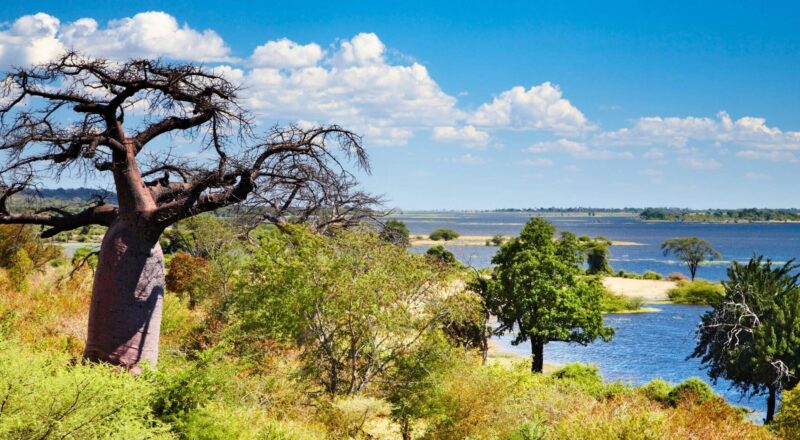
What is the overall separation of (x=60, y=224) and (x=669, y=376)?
1257 inches

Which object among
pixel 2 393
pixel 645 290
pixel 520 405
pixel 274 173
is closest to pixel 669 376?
pixel 520 405

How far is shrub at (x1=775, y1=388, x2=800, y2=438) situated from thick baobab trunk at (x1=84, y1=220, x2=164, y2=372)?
50.6ft

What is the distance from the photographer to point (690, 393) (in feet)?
Result: 78.2

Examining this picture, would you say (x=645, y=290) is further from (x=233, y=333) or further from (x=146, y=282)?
(x=146, y=282)

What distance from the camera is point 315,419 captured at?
1645 cm

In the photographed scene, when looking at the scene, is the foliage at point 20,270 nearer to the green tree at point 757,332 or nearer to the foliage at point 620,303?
the green tree at point 757,332

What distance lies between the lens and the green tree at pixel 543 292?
31.9 metres

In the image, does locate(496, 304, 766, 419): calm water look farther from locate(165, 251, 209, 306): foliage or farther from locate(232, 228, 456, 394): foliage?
locate(165, 251, 209, 306): foliage

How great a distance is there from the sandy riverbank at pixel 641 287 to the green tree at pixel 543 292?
125 ft

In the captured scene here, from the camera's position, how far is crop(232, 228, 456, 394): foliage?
17266 mm

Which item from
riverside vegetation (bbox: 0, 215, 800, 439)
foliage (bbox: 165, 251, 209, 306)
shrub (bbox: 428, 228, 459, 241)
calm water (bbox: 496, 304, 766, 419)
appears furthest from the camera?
shrub (bbox: 428, 228, 459, 241)

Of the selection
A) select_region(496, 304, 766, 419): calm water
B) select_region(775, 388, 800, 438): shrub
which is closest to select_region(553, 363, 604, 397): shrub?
select_region(496, 304, 766, 419): calm water

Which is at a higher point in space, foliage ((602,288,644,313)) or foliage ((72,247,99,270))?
foliage ((72,247,99,270))

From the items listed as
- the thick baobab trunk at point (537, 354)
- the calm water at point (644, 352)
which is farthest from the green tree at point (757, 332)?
the thick baobab trunk at point (537, 354)
